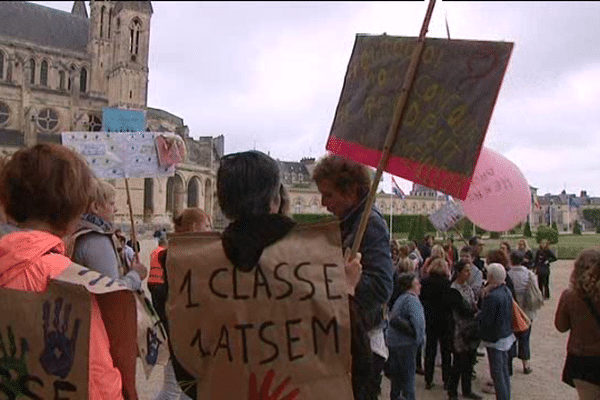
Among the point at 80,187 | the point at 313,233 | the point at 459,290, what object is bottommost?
the point at 459,290

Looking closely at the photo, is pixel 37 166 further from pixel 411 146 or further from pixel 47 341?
pixel 411 146

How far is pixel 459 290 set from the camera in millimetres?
6594

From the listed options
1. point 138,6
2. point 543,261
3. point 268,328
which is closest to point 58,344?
point 268,328

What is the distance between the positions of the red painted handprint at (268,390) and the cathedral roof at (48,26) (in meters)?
54.4

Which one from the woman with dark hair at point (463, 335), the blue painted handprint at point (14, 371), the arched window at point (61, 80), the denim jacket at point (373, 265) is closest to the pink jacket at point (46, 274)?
the blue painted handprint at point (14, 371)

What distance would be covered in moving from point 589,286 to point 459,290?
2905 mm

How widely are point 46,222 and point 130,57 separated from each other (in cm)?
5258

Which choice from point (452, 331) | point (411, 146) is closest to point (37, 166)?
point (411, 146)

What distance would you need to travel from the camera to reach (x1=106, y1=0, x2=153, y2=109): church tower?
47688mm

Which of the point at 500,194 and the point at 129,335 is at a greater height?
the point at 500,194

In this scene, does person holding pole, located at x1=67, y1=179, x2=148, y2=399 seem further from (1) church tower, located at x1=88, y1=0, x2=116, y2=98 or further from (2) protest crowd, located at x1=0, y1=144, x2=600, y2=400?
(1) church tower, located at x1=88, y1=0, x2=116, y2=98

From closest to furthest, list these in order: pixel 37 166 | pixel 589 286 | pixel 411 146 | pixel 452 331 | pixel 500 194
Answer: pixel 37 166
pixel 411 146
pixel 589 286
pixel 500 194
pixel 452 331

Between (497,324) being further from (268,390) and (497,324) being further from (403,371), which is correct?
(268,390)

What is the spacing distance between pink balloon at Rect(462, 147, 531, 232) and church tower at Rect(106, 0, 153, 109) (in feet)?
156
